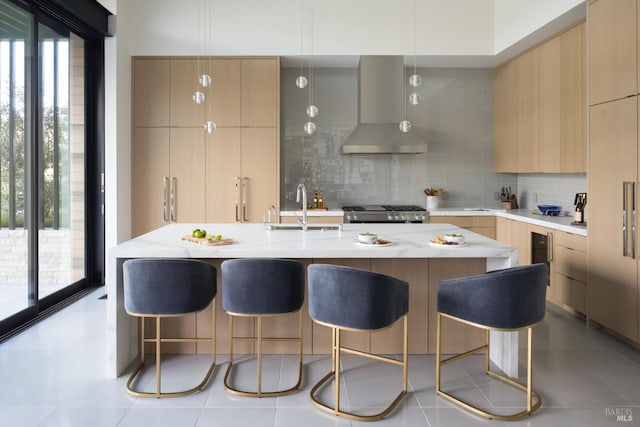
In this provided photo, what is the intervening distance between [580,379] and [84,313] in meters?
4.04

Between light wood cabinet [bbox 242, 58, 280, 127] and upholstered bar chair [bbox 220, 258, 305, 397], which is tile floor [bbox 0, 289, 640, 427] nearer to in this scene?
upholstered bar chair [bbox 220, 258, 305, 397]

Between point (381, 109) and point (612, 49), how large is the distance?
2612mm

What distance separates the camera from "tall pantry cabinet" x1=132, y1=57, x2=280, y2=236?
6.00 meters

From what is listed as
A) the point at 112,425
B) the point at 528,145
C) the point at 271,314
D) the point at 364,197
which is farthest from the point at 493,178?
the point at 112,425

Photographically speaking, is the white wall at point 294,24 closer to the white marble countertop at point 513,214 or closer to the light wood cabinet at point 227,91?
the light wood cabinet at point 227,91

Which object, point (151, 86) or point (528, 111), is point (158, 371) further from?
point (528, 111)

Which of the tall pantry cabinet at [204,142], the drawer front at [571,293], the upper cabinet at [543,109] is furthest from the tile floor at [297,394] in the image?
the tall pantry cabinet at [204,142]

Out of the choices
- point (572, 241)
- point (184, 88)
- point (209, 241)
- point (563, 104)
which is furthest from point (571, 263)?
point (184, 88)

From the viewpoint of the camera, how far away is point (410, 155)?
682cm

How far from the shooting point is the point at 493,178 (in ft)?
22.5

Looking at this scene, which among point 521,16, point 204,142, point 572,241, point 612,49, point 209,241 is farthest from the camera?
point 204,142

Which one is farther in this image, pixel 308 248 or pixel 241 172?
pixel 241 172

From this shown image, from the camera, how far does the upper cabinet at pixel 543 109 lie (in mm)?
4941

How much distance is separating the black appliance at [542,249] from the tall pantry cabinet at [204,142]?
2.80 metres
